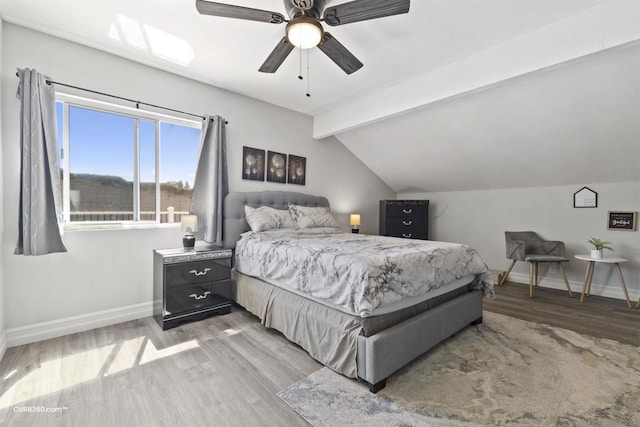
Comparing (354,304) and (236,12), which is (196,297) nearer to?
(354,304)

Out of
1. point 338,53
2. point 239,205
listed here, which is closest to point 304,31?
point 338,53

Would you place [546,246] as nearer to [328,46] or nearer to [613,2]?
[613,2]

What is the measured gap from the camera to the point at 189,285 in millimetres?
2809

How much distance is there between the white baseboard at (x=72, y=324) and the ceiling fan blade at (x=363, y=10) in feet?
10.6

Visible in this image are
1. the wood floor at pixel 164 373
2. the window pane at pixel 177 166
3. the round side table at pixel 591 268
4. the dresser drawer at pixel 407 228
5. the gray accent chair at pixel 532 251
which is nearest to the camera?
the wood floor at pixel 164 373

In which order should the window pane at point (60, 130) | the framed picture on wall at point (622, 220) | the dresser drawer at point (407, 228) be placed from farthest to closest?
1. the dresser drawer at point (407, 228)
2. the framed picture on wall at point (622, 220)
3. the window pane at point (60, 130)

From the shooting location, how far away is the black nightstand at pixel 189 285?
2.68 metres

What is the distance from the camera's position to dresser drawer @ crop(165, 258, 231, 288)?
2697mm

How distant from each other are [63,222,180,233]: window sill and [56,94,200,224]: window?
0.31 ft

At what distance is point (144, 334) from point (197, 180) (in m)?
1.71

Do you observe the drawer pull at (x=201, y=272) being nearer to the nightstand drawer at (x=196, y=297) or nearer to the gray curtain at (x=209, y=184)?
the nightstand drawer at (x=196, y=297)

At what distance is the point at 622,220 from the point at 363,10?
14.7 feet

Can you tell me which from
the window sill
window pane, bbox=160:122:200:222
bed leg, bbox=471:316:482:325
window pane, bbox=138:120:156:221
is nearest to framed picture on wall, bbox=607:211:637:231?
bed leg, bbox=471:316:482:325

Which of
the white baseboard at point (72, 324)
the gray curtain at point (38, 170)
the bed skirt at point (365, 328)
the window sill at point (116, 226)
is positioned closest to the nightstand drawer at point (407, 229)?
the bed skirt at point (365, 328)
